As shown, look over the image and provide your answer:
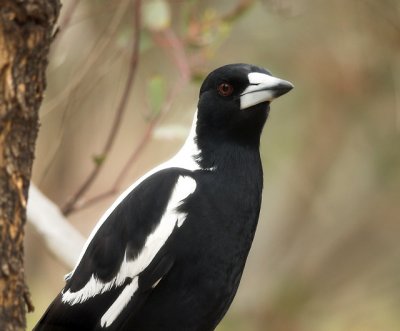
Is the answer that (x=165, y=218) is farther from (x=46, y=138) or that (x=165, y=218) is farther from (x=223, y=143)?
(x=46, y=138)

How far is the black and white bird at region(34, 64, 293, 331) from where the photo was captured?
3.09 m

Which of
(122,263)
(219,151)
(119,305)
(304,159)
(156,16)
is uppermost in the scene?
(156,16)

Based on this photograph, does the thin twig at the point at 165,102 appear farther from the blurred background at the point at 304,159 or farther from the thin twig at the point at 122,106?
the blurred background at the point at 304,159

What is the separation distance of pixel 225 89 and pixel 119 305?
2.61 ft

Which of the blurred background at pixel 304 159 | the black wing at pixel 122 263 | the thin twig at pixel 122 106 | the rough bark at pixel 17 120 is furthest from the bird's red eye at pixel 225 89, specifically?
the blurred background at pixel 304 159

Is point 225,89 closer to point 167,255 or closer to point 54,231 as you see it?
point 167,255

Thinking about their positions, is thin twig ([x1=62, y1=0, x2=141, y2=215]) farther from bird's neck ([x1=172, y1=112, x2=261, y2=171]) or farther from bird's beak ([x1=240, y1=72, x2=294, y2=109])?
bird's beak ([x1=240, y1=72, x2=294, y2=109])

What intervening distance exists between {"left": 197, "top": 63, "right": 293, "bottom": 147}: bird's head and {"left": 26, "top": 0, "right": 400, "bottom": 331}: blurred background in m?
2.21

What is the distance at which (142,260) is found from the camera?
10.2 ft

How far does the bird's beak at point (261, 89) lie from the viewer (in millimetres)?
3246

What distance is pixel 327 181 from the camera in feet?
22.4

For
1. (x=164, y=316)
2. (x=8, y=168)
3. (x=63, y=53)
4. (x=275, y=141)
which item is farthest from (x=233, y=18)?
(x=275, y=141)

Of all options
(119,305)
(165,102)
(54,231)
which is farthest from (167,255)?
(165,102)

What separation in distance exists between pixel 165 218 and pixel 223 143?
0.39m
